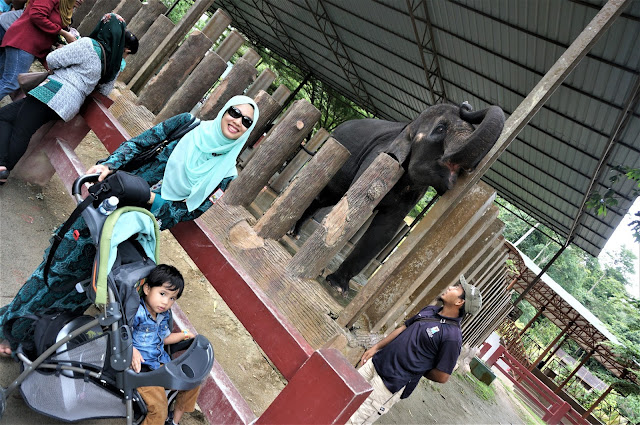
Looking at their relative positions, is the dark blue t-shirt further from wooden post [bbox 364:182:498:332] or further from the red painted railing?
the red painted railing

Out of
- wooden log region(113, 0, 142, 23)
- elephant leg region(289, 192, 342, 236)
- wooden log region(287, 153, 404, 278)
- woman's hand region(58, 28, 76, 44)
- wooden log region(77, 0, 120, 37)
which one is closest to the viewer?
wooden log region(287, 153, 404, 278)

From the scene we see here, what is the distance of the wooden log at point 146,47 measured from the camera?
4.84 m

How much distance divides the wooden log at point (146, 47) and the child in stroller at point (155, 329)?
3351 mm

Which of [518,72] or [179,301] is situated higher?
[518,72]

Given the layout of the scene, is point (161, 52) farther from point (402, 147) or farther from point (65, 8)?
point (402, 147)

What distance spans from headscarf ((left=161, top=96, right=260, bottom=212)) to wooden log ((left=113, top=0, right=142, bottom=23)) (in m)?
3.92

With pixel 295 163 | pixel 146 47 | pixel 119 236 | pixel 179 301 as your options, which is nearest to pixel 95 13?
pixel 146 47

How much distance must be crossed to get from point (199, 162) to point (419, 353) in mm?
1893

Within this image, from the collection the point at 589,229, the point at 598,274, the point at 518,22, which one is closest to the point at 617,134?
the point at 518,22

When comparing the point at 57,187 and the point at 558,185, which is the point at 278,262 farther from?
the point at 558,185

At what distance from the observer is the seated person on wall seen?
349 centimetres

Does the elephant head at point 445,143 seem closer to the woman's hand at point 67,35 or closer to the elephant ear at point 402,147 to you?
the elephant ear at point 402,147

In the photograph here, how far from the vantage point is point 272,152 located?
356cm

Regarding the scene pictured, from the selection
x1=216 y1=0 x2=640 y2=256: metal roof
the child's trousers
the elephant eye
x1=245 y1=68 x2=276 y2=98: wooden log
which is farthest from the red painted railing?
the child's trousers
